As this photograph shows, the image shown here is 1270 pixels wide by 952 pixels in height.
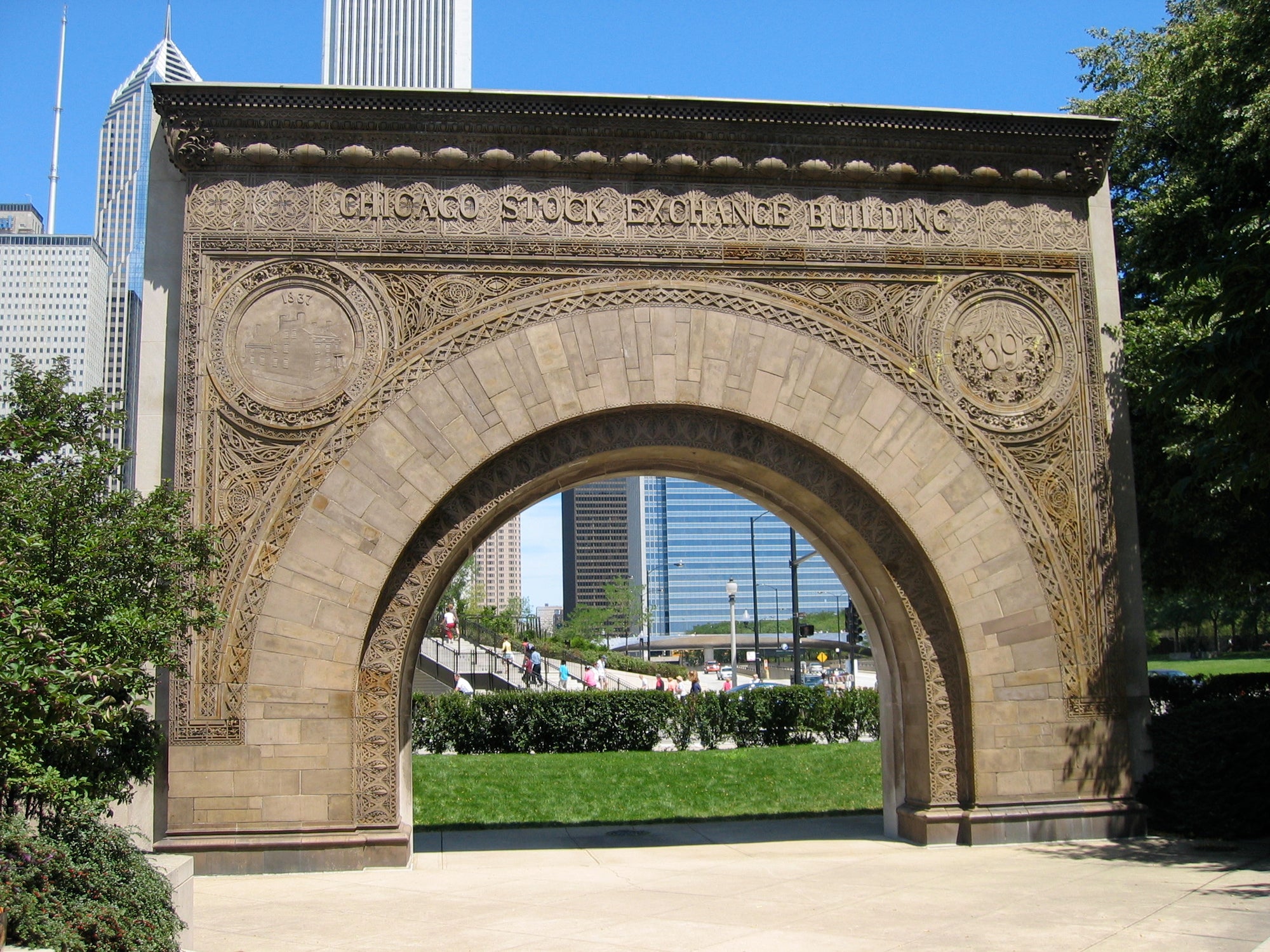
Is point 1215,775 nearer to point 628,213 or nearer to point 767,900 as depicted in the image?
point 767,900

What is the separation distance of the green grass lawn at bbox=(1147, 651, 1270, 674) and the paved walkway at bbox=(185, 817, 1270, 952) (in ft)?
133

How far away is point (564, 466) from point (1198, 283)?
6.86 meters

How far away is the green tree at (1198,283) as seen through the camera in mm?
7984

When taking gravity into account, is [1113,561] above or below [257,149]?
below

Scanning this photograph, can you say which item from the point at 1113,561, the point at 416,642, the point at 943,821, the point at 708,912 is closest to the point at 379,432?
the point at 416,642

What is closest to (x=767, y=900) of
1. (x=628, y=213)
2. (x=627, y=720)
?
(x=628, y=213)

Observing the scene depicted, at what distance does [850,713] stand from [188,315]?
15460 mm

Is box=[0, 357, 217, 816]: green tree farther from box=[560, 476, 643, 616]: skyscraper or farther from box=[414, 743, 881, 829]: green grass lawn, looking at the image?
box=[560, 476, 643, 616]: skyscraper

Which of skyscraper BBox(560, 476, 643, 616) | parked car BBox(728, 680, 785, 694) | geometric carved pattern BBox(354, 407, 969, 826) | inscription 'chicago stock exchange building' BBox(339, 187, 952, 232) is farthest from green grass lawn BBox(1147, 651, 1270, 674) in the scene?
skyscraper BBox(560, 476, 643, 616)

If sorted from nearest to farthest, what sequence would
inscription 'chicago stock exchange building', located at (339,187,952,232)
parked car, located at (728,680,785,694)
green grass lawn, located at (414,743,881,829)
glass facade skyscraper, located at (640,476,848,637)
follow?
inscription 'chicago stock exchange building', located at (339,187,952,232) < green grass lawn, located at (414,743,881,829) < parked car, located at (728,680,785,694) < glass facade skyscraper, located at (640,476,848,637)

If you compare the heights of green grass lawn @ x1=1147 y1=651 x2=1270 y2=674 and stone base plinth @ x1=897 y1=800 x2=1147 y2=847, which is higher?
stone base plinth @ x1=897 y1=800 x2=1147 y2=847

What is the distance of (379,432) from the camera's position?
10.0 m

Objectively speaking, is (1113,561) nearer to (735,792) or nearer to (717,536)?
(735,792)

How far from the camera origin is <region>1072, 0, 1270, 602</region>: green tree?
7984 millimetres
